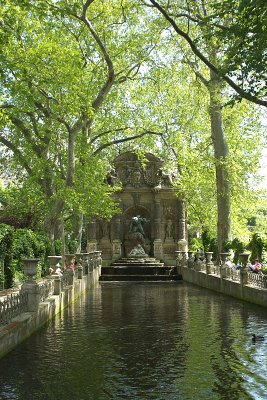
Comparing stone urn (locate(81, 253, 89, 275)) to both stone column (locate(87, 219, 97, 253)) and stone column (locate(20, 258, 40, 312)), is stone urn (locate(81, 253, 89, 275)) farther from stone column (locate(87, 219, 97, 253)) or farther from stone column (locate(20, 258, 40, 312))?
stone column (locate(20, 258, 40, 312))

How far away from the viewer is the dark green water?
25.0ft

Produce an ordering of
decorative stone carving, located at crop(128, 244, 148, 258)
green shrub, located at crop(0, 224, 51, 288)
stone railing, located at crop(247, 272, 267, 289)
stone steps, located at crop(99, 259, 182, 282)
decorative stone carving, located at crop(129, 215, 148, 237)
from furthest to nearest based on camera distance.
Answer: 1. decorative stone carving, located at crop(129, 215, 148, 237)
2. decorative stone carving, located at crop(128, 244, 148, 258)
3. stone steps, located at crop(99, 259, 182, 282)
4. green shrub, located at crop(0, 224, 51, 288)
5. stone railing, located at crop(247, 272, 267, 289)

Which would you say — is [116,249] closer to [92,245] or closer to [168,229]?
[92,245]

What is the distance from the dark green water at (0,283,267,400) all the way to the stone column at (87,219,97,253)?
63.8 feet

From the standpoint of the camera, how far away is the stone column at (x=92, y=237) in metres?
35.8

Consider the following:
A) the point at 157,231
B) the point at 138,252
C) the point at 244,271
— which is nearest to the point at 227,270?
the point at 244,271

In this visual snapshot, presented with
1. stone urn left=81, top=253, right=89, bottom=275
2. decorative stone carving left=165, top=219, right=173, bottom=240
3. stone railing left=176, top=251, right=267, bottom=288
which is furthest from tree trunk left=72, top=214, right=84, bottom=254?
stone railing left=176, top=251, right=267, bottom=288

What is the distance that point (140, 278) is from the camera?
2889 cm

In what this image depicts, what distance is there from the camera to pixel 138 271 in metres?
30.2

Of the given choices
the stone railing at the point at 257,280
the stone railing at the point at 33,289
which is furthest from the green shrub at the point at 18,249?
the stone railing at the point at 257,280

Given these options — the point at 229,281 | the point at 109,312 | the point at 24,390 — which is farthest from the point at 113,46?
the point at 24,390

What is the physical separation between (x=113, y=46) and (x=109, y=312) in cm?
1355

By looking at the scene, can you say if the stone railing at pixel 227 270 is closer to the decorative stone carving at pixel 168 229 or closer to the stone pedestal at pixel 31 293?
the decorative stone carving at pixel 168 229

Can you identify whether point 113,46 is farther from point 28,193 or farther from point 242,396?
point 242,396
